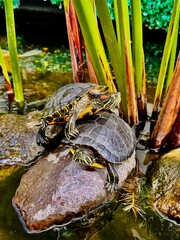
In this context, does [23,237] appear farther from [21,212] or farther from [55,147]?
[55,147]

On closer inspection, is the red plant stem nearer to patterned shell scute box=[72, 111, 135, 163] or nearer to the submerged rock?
patterned shell scute box=[72, 111, 135, 163]

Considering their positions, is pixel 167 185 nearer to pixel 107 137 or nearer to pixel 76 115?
pixel 107 137

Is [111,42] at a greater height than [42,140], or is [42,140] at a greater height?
[111,42]

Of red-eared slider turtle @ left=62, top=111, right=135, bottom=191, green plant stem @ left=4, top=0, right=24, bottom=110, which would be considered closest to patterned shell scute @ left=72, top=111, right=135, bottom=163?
red-eared slider turtle @ left=62, top=111, right=135, bottom=191

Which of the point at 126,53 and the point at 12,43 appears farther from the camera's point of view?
the point at 12,43

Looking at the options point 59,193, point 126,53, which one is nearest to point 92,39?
point 126,53

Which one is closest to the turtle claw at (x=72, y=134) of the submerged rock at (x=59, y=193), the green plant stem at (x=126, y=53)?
the submerged rock at (x=59, y=193)
